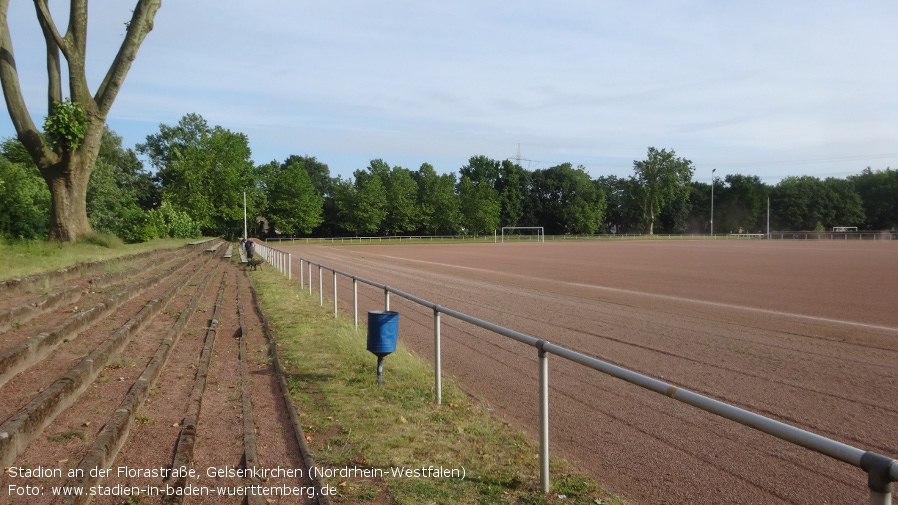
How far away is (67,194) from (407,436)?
17327 millimetres

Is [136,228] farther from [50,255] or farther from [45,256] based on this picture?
[45,256]

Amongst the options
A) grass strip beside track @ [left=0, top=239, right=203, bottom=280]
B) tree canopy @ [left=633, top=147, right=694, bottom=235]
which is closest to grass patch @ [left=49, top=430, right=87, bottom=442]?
grass strip beside track @ [left=0, top=239, right=203, bottom=280]

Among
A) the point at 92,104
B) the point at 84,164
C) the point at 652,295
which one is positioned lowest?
the point at 652,295

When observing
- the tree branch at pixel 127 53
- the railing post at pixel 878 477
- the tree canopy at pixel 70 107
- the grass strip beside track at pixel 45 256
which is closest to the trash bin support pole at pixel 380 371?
the railing post at pixel 878 477

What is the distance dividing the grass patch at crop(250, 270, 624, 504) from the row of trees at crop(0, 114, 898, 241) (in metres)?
41.7

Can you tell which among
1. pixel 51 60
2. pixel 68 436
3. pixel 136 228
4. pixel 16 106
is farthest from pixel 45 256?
pixel 136 228

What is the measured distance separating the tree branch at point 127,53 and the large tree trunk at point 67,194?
1759mm

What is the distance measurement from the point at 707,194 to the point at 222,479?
421ft

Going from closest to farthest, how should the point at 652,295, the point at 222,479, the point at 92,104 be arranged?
the point at 222,479
the point at 652,295
the point at 92,104

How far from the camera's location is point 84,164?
19062 millimetres

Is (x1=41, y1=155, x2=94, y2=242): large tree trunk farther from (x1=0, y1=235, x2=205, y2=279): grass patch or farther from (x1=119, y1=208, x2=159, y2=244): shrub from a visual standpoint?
(x1=119, y1=208, x2=159, y2=244): shrub

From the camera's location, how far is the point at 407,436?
5504 mm

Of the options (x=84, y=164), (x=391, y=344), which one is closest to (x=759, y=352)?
(x=391, y=344)

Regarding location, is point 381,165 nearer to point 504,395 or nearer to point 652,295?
point 652,295
